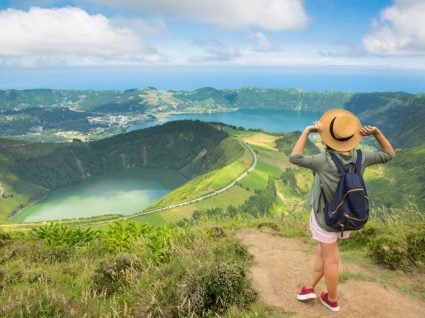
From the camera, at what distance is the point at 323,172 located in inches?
253

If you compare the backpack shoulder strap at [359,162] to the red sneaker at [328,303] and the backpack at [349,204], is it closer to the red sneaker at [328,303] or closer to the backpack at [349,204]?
the backpack at [349,204]

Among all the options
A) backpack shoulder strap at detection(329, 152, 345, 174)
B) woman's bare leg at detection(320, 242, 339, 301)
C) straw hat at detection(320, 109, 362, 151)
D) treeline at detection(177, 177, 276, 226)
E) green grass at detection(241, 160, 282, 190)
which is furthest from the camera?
green grass at detection(241, 160, 282, 190)

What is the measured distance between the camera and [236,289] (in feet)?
24.3

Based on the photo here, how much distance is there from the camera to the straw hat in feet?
20.8

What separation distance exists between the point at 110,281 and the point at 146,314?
3215 mm

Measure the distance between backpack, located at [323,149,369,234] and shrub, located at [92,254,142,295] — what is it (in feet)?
18.4

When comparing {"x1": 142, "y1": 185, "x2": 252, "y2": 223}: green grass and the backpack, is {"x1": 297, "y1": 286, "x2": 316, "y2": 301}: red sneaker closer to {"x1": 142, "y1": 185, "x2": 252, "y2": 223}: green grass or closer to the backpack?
the backpack

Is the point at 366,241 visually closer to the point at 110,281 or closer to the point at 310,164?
the point at 310,164

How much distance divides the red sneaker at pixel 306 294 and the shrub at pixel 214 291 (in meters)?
1.02

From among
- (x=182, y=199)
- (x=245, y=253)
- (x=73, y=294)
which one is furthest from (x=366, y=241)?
(x=182, y=199)

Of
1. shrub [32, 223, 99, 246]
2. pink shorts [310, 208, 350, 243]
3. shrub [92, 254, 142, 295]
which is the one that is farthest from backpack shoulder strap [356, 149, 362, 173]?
shrub [32, 223, 99, 246]

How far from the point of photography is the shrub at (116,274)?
937 centimetres

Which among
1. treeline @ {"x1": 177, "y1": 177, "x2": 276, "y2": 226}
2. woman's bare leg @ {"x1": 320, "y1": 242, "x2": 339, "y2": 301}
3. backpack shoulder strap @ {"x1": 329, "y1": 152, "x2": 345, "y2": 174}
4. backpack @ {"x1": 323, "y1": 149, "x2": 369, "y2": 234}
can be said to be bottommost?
treeline @ {"x1": 177, "y1": 177, "x2": 276, "y2": 226}

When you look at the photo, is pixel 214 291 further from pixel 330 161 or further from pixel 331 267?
pixel 330 161
